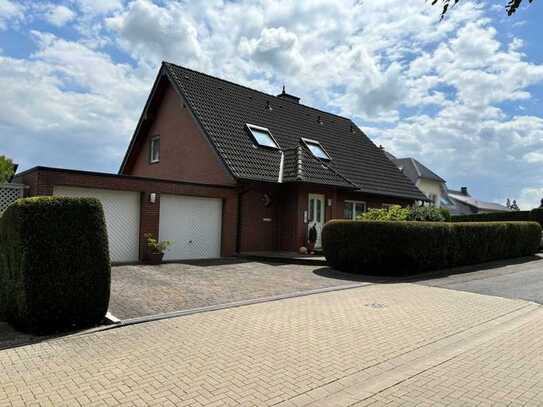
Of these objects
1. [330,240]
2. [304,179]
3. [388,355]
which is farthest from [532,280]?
[388,355]

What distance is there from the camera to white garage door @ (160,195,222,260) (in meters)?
14.1

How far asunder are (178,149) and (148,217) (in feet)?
17.9

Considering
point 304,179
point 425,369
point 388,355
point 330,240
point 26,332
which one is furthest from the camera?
point 304,179

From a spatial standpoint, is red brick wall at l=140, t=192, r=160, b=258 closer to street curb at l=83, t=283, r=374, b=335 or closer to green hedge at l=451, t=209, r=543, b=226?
street curb at l=83, t=283, r=374, b=335

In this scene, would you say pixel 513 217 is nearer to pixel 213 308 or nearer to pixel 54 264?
pixel 213 308

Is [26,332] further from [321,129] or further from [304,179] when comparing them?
[321,129]

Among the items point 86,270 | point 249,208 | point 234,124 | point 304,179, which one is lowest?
point 86,270

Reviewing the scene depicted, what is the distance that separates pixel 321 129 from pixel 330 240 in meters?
10.7

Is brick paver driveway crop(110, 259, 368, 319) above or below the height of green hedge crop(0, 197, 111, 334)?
Answer: below

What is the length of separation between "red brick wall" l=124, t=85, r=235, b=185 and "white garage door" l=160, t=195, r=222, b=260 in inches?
56.2

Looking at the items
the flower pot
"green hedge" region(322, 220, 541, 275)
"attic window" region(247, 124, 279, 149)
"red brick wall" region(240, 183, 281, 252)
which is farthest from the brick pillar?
"attic window" region(247, 124, 279, 149)

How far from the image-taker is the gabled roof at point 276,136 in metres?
16.2

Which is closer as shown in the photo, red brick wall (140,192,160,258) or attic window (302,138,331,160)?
red brick wall (140,192,160,258)

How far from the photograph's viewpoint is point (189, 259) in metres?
14.5
